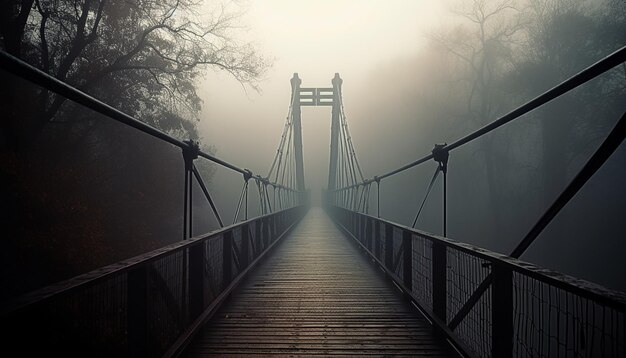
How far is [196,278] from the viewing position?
285cm

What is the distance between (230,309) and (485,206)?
2407cm

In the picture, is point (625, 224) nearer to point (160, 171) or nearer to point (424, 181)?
point (424, 181)

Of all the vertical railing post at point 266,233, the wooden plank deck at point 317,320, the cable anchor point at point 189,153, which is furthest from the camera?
the vertical railing post at point 266,233

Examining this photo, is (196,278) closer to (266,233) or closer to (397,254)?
(397,254)

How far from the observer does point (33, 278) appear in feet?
28.7

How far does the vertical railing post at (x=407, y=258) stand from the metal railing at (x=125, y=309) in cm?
169

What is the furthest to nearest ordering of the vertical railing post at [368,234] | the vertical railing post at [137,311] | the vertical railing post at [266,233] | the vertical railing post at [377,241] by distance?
the vertical railing post at [266,233] < the vertical railing post at [368,234] < the vertical railing post at [377,241] < the vertical railing post at [137,311]

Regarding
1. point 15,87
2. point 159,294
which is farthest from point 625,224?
point 15,87

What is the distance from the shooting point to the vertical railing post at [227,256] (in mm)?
3805

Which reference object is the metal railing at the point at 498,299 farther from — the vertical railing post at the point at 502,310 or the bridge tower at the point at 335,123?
the bridge tower at the point at 335,123

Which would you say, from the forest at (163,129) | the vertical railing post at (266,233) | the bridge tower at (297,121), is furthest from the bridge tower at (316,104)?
the vertical railing post at (266,233)

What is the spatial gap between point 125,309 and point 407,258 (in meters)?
2.65

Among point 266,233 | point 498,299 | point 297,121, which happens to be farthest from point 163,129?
point 297,121

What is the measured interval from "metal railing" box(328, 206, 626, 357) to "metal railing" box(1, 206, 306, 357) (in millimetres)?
1639
